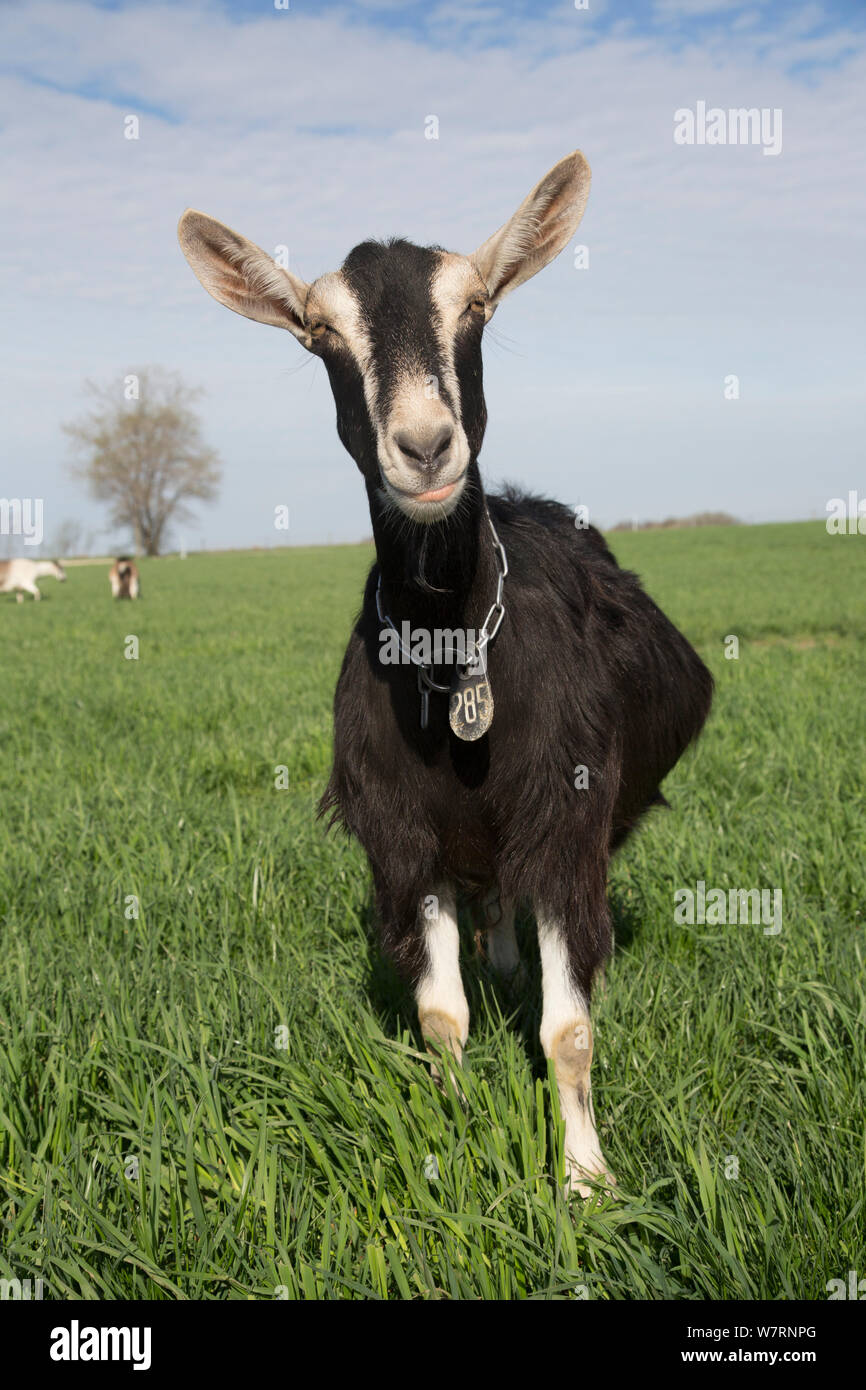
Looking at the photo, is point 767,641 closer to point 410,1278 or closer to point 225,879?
point 225,879

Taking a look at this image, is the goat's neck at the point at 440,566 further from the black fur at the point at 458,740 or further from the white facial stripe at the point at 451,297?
the white facial stripe at the point at 451,297

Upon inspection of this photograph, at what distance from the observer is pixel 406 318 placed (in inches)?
90.5

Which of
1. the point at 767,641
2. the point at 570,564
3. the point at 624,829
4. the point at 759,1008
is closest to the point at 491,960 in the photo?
the point at 624,829

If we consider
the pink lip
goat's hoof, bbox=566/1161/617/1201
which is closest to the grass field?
goat's hoof, bbox=566/1161/617/1201

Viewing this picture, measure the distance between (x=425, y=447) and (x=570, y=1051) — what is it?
1.51m

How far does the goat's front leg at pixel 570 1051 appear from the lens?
254 cm

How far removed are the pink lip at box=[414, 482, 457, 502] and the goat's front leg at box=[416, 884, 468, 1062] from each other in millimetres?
1119

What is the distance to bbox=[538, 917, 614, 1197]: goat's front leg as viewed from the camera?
100 inches

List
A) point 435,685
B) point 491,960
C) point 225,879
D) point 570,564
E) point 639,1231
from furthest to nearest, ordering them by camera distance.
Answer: point 225,879 < point 491,960 < point 570,564 < point 435,685 < point 639,1231

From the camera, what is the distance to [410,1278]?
6.86ft

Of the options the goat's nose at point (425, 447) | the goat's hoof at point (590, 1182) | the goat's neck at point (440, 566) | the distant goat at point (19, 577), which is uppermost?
the distant goat at point (19, 577)

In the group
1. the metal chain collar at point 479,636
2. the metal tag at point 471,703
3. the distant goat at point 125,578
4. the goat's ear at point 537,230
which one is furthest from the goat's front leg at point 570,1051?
the distant goat at point 125,578

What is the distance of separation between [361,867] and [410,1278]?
220 centimetres

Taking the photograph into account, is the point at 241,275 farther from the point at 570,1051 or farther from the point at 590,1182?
the point at 590,1182
